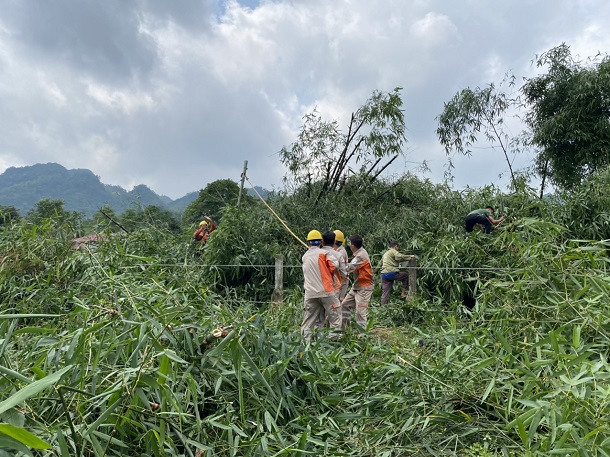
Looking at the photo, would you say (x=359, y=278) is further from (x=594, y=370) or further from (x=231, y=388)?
(x=594, y=370)

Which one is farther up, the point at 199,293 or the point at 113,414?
the point at 199,293

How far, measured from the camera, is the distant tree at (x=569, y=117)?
A: 11.0 meters

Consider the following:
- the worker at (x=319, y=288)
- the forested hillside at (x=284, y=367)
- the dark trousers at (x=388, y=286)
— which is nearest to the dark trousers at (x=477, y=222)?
the forested hillside at (x=284, y=367)

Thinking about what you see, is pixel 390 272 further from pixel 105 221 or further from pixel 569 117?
pixel 569 117

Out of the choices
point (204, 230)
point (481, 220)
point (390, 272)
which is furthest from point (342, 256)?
point (204, 230)

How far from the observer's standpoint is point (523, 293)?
3.45 meters

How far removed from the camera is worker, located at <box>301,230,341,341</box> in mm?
4824

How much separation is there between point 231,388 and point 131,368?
29.7 inches

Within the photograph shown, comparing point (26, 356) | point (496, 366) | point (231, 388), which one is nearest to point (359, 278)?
point (496, 366)

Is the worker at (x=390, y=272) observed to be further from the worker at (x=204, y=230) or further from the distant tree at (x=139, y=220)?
the distant tree at (x=139, y=220)

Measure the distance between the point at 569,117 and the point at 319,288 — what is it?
32.9 ft

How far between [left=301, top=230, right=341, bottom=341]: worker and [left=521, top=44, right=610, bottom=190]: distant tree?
8434mm

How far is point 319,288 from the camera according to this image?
15.8 ft

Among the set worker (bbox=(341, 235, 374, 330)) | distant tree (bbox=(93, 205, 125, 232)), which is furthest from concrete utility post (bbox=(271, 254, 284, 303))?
distant tree (bbox=(93, 205, 125, 232))
